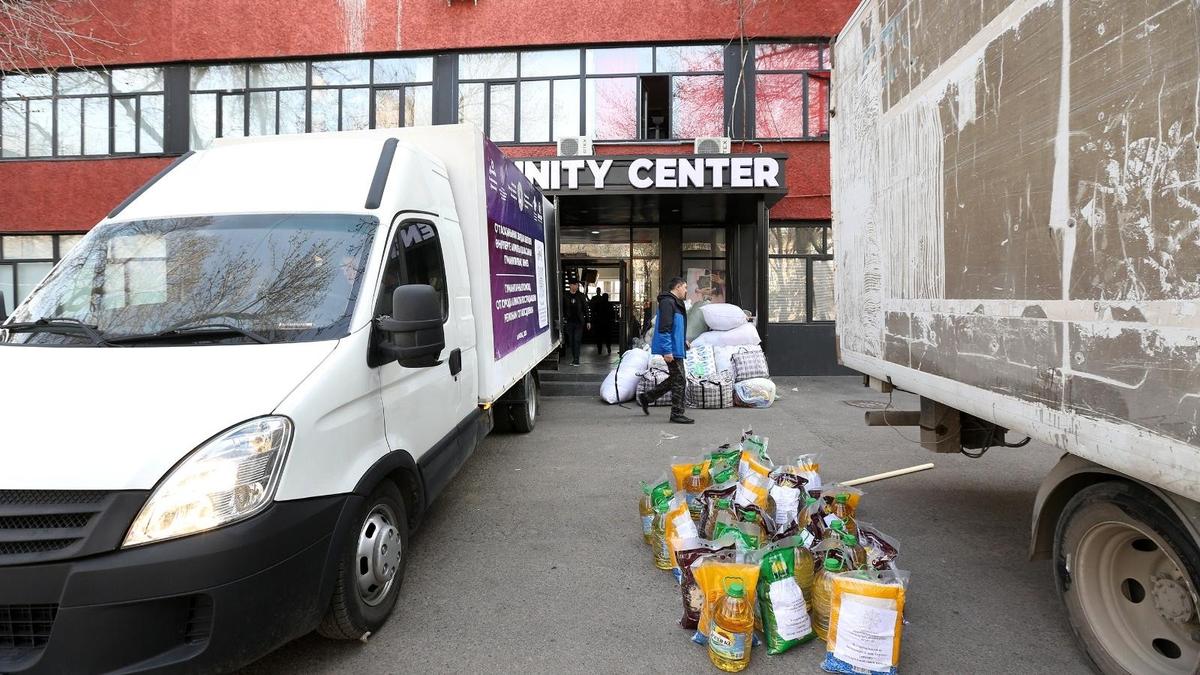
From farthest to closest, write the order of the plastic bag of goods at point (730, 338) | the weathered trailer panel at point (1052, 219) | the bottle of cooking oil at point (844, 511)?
the plastic bag of goods at point (730, 338) → the bottle of cooking oil at point (844, 511) → the weathered trailer panel at point (1052, 219)

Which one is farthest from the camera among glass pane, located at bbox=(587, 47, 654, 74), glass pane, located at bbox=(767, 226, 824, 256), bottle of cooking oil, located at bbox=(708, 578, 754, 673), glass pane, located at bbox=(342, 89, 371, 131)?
glass pane, located at bbox=(342, 89, 371, 131)

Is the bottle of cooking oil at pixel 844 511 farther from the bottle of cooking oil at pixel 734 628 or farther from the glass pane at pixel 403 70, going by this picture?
the glass pane at pixel 403 70

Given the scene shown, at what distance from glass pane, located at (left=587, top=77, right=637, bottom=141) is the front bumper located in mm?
11857

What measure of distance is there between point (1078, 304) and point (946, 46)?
1703mm

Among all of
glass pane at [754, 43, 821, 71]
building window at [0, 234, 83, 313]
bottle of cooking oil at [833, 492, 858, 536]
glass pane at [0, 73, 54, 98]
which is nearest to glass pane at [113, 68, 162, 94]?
glass pane at [0, 73, 54, 98]

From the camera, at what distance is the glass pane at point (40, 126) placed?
45.6 feet

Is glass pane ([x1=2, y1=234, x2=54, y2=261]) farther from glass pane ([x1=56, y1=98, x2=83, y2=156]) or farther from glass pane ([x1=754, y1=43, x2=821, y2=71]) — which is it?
glass pane ([x1=754, y1=43, x2=821, y2=71])

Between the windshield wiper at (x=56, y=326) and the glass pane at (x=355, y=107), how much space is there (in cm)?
1176

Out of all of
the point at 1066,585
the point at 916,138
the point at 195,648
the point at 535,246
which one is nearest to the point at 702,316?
the point at 535,246

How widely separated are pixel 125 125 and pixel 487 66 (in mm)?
8295

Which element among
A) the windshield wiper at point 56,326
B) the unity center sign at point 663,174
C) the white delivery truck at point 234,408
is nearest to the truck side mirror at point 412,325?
the white delivery truck at point 234,408

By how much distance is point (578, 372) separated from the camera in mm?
11039

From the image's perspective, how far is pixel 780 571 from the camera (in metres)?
2.82

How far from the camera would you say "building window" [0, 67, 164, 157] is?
45.3ft
